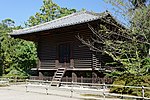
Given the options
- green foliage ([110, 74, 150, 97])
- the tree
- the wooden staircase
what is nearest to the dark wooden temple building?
the wooden staircase

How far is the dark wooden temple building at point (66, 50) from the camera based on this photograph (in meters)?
21.2

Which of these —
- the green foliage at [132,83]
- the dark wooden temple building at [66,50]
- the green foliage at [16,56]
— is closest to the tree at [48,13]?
the green foliage at [16,56]

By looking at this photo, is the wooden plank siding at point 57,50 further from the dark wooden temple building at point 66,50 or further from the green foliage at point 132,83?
the green foliage at point 132,83

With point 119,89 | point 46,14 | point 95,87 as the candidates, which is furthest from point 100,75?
point 46,14

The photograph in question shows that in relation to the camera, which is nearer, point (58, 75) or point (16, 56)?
point (58, 75)

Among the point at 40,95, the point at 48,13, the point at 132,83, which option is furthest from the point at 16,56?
the point at 132,83

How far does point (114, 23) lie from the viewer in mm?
19109

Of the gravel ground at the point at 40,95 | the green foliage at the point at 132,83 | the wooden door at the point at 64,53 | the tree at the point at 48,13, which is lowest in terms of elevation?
the gravel ground at the point at 40,95

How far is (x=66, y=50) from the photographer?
930 inches

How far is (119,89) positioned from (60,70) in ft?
28.2

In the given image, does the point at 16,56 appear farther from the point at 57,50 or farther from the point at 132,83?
the point at 132,83

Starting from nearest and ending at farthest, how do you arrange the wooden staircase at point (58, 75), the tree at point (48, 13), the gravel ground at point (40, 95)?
1. the gravel ground at point (40, 95)
2. the wooden staircase at point (58, 75)
3. the tree at point (48, 13)

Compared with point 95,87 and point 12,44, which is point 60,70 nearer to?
point 95,87

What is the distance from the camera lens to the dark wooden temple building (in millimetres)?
21234
